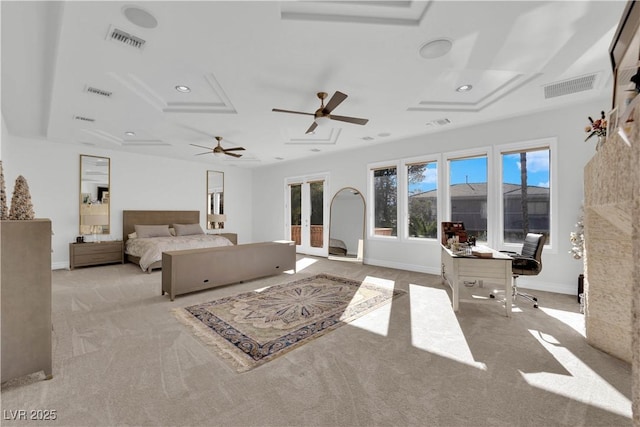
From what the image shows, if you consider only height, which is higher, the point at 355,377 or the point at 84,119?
the point at 84,119

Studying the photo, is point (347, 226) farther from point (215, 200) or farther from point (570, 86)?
point (570, 86)

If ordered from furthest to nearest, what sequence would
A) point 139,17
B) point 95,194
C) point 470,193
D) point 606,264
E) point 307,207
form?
point 307,207 < point 95,194 < point 470,193 < point 606,264 < point 139,17

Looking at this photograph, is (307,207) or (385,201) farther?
(307,207)

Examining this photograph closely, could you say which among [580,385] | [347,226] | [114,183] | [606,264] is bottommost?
[580,385]

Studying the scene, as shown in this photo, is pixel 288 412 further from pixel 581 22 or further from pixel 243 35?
pixel 581 22

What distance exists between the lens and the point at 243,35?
2424 millimetres

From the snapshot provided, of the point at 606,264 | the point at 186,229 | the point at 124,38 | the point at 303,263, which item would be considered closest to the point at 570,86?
the point at 606,264

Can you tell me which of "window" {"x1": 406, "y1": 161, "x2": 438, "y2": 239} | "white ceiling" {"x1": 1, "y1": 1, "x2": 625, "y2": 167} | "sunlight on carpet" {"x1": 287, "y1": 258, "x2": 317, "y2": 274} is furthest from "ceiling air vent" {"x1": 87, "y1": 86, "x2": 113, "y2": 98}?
"window" {"x1": 406, "y1": 161, "x2": 438, "y2": 239}

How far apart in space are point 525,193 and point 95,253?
8.63 m

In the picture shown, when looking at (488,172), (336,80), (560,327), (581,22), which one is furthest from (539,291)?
(336,80)

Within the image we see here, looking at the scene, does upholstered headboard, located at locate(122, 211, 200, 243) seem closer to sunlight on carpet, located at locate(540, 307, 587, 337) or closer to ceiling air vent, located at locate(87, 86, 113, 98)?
ceiling air vent, located at locate(87, 86, 113, 98)

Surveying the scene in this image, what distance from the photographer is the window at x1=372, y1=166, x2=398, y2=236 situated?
20.2ft

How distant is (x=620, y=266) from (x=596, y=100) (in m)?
2.95

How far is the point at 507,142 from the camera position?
15.1 ft
